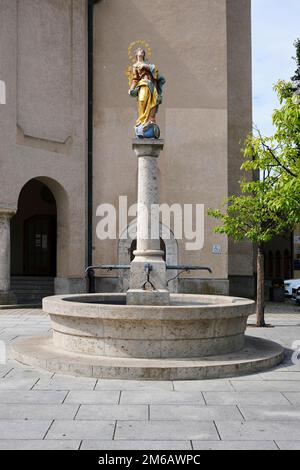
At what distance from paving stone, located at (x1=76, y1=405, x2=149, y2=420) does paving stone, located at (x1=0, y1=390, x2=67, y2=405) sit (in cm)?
49

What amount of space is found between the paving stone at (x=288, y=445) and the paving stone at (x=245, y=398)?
132 cm

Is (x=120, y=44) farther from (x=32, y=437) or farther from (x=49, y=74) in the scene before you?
(x=32, y=437)

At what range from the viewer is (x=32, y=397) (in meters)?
6.39

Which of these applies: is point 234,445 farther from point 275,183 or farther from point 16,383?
point 275,183

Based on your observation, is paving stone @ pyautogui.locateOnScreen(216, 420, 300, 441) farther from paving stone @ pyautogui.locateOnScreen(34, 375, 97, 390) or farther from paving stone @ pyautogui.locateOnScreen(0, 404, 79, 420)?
paving stone @ pyautogui.locateOnScreen(34, 375, 97, 390)

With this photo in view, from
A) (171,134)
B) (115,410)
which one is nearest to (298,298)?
(171,134)

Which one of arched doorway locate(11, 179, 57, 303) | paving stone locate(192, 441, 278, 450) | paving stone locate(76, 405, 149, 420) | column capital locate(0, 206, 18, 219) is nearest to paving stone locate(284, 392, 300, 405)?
paving stone locate(192, 441, 278, 450)

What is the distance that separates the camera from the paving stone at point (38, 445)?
466 cm

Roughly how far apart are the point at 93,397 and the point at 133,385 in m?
0.77

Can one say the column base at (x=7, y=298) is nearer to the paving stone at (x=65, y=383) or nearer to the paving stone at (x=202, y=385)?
the paving stone at (x=65, y=383)

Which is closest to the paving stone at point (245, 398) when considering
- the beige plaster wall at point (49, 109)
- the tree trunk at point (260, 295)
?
the tree trunk at point (260, 295)

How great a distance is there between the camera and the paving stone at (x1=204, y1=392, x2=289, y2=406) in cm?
624

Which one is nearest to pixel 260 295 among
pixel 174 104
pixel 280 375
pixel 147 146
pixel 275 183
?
pixel 275 183

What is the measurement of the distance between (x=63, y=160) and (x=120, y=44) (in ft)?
17.3
